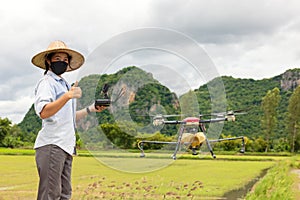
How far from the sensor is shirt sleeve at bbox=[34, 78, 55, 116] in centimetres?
240

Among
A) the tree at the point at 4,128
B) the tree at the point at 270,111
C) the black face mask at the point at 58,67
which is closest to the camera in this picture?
the black face mask at the point at 58,67

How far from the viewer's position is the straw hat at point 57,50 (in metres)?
2.69

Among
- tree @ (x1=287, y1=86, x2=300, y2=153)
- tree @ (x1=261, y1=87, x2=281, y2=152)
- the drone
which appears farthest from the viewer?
tree @ (x1=261, y1=87, x2=281, y2=152)

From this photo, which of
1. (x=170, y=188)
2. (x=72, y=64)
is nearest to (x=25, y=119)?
(x=170, y=188)

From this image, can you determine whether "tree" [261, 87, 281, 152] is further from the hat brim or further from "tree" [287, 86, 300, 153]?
the hat brim

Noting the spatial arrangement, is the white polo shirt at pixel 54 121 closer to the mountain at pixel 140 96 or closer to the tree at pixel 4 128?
the mountain at pixel 140 96

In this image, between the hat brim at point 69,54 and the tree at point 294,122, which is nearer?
the hat brim at point 69,54

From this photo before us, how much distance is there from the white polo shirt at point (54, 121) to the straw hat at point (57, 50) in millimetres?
166

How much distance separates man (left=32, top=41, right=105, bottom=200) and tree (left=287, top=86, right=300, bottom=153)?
3825cm

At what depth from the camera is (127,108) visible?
17.3 feet

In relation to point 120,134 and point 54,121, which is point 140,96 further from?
point 54,121

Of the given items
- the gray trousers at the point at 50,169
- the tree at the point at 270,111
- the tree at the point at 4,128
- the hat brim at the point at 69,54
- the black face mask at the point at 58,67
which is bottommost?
the gray trousers at the point at 50,169

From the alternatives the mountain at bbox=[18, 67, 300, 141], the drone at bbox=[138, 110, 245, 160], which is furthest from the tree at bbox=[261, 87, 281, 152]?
the mountain at bbox=[18, 67, 300, 141]

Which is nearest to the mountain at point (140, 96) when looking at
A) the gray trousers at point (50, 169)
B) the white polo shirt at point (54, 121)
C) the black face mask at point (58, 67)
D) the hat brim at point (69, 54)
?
the hat brim at point (69, 54)
